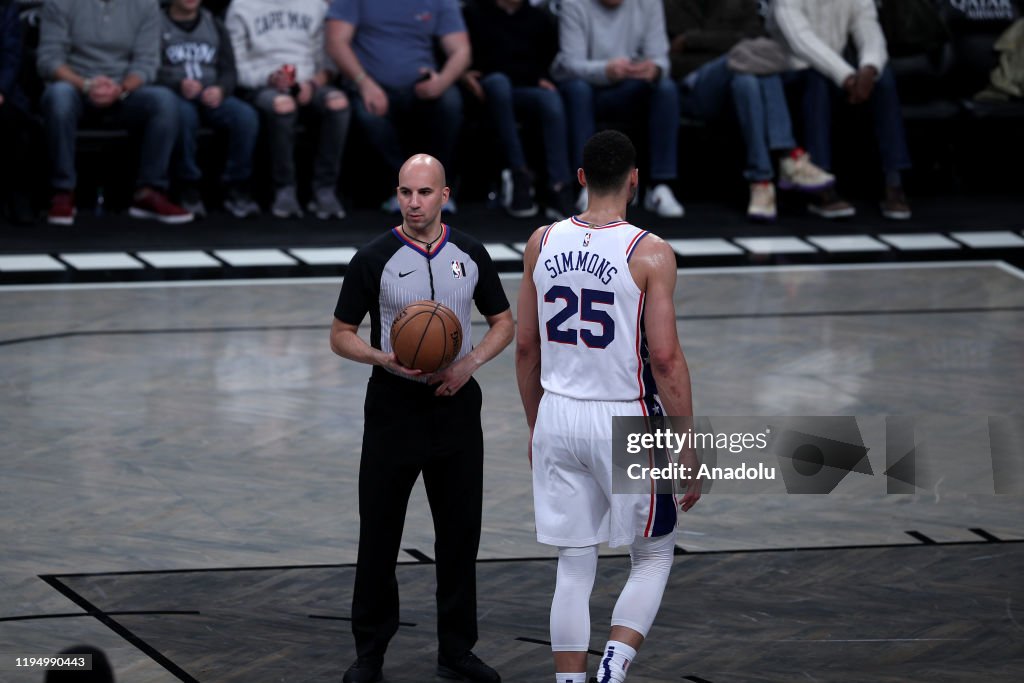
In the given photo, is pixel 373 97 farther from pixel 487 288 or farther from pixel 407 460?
pixel 407 460

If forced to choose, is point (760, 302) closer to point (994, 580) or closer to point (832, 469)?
point (832, 469)

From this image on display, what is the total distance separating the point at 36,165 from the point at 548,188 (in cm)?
367

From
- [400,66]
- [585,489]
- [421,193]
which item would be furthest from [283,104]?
[585,489]

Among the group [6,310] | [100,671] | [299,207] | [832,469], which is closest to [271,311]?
[6,310]

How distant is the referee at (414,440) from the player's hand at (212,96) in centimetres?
700

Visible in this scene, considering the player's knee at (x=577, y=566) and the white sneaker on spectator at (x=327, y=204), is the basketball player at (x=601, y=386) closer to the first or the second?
the player's knee at (x=577, y=566)

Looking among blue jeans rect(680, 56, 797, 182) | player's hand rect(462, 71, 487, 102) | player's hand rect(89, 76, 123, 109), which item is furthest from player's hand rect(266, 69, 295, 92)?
blue jeans rect(680, 56, 797, 182)

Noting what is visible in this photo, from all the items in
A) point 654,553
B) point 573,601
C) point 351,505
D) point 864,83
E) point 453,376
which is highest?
point 864,83

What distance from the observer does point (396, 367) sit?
15.8 feet

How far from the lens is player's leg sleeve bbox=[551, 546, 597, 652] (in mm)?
4586

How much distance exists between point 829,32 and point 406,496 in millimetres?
8096

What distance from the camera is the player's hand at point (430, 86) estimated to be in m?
11.8

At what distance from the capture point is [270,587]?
5.61 meters

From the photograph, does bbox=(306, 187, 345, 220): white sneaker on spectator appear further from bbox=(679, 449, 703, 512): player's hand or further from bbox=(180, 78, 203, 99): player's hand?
bbox=(679, 449, 703, 512): player's hand
